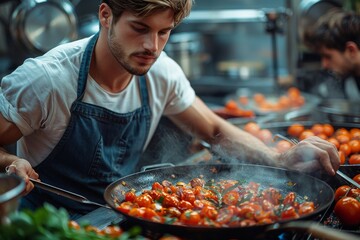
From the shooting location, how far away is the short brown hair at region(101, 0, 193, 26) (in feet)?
8.09

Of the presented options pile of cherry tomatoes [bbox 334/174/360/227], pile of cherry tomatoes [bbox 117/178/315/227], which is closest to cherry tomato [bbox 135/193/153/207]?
pile of cherry tomatoes [bbox 117/178/315/227]

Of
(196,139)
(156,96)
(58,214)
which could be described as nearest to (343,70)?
(196,139)

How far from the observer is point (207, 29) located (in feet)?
24.1

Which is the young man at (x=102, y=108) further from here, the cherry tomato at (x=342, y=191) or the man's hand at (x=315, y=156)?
the cherry tomato at (x=342, y=191)

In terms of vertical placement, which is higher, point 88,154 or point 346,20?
point 346,20

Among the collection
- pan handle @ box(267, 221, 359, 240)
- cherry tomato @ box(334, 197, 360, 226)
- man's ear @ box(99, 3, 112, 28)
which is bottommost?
cherry tomato @ box(334, 197, 360, 226)

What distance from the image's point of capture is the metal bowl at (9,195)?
1.54 m

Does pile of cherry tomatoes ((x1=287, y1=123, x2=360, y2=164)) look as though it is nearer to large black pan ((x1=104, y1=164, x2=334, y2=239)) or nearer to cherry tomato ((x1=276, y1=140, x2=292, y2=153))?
cherry tomato ((x1=276, y1=140, x2=292, y2=153))

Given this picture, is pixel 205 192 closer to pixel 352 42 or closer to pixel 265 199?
pixel 265 199

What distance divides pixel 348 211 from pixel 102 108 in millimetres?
1359

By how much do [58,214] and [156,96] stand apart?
1563 mm

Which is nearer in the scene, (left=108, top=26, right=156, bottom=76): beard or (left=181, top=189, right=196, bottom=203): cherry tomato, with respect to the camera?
(left=181, top=189, right=196, bottom=203): cherry tomato

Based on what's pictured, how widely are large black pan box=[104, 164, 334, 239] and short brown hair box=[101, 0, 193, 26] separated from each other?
0.77 metres

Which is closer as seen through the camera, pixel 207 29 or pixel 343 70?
pixel 343 70
